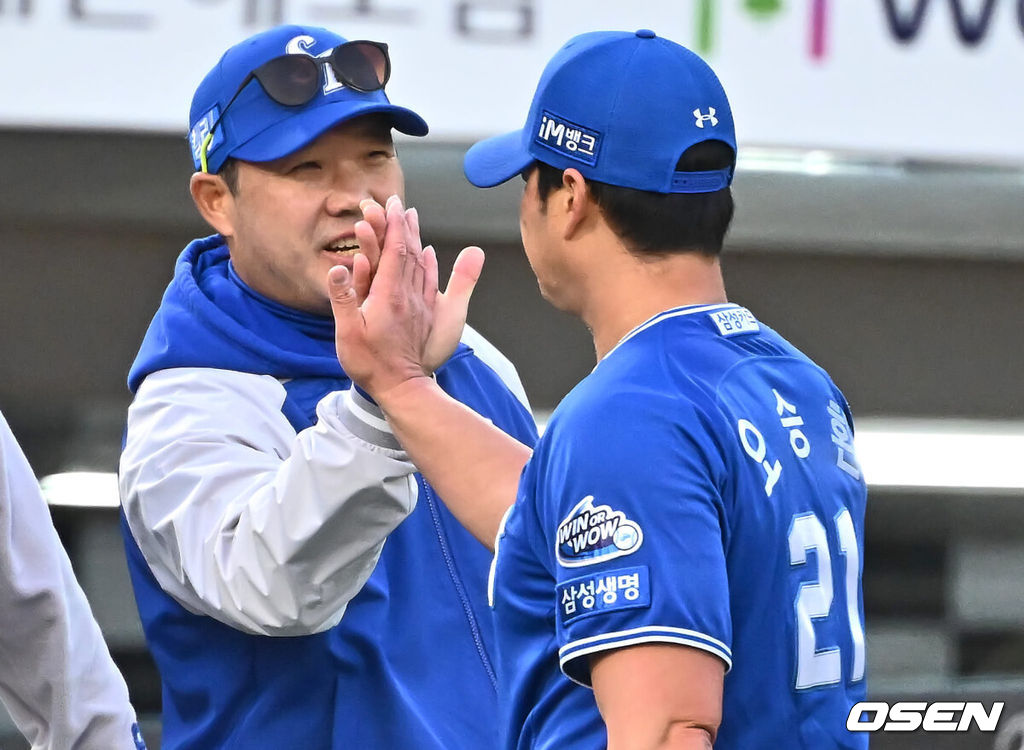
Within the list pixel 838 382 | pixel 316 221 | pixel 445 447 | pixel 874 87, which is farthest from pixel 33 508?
pixel 838 382

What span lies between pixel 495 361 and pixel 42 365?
2314 mm

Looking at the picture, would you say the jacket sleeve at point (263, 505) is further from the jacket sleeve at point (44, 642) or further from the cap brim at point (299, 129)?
the cap brim at point (299, 129)

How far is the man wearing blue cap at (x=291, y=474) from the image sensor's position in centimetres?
183

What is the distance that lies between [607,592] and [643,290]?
0.31 m

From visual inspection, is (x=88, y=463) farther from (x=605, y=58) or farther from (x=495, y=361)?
(x=605, y=58)

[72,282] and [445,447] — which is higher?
[445,447]

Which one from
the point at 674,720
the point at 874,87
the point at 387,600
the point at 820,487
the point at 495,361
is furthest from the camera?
the point at 874,87

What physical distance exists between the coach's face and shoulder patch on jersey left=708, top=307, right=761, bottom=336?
2.55 ft

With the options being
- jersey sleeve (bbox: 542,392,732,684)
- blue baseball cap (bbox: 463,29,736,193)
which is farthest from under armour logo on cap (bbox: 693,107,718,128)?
jersey sleeve (bbox: 542,392,732,684)

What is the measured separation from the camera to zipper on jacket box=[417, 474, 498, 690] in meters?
2.04

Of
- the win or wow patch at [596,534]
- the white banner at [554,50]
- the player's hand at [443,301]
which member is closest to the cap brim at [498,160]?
the player's hand at [443,301]

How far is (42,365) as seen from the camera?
14.1 feet

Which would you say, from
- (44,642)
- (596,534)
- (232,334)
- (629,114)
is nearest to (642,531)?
(596,534)

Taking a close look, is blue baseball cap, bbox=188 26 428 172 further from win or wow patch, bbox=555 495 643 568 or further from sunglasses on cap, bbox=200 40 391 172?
win or wow patch, bbox=555 495 643 568
